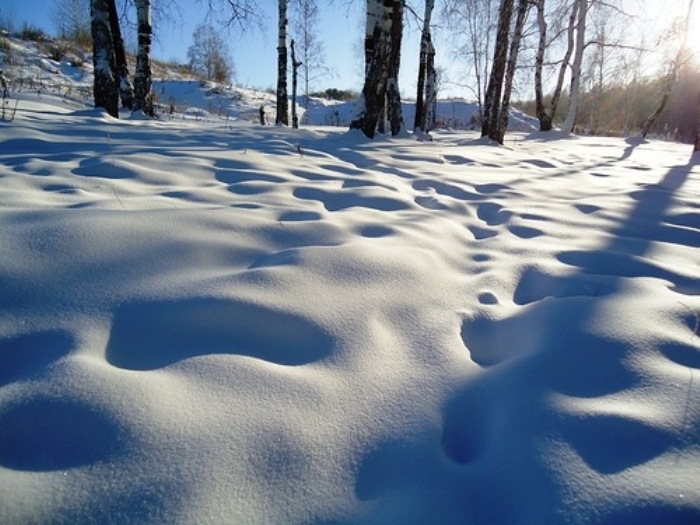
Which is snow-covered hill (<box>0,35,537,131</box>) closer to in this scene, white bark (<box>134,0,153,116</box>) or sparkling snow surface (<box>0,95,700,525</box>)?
white bark (<box>134,0,153,116</box>)

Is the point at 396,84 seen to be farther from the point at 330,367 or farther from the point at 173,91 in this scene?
the point at 173,91

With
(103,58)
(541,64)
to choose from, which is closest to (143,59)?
(103,58)

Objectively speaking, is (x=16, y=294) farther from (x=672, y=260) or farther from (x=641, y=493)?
(x=672, y=260)

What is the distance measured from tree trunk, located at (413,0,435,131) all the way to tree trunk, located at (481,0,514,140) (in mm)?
2002

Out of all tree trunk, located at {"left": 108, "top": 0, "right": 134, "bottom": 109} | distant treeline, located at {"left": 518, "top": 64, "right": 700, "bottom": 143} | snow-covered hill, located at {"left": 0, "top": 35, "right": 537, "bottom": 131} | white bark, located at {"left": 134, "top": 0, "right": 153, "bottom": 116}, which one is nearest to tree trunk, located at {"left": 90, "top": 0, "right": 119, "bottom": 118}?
white bark, located at {"left": 134, "top": 0, "right": 153, "bottom": 116}

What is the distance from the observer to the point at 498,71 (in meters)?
6.42

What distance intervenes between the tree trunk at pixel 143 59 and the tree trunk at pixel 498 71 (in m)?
5.55

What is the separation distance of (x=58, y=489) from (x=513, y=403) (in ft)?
2.68

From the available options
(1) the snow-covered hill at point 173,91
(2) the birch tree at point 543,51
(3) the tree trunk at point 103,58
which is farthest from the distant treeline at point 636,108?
(3) the tree trunk at point 103,58

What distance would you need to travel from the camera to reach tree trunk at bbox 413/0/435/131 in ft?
28.9

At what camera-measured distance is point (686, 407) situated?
78 cm

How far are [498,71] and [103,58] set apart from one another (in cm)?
588

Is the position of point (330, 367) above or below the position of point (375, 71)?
below

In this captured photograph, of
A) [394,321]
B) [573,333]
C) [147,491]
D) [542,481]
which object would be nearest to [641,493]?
[542,481]
